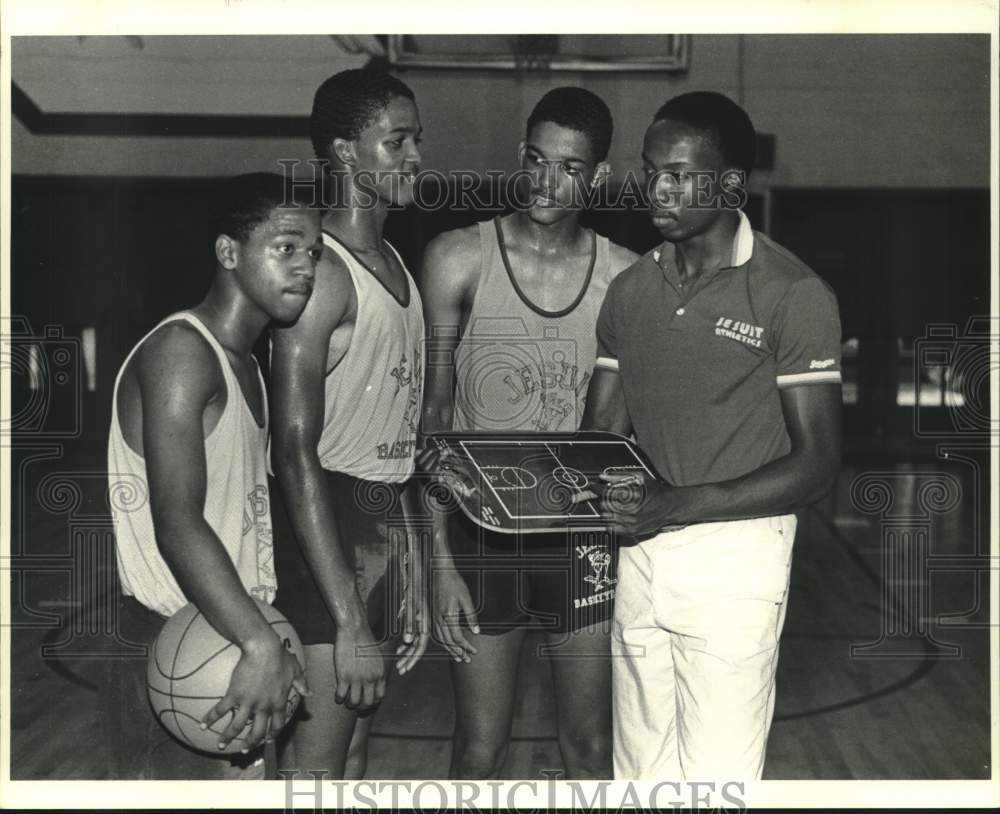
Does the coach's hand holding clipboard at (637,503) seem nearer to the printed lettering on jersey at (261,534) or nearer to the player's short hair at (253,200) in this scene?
the printed lettering on jersey at (261,534)

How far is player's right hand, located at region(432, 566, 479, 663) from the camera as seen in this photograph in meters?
2.79

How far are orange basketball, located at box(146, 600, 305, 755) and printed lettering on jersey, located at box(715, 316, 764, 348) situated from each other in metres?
1.10

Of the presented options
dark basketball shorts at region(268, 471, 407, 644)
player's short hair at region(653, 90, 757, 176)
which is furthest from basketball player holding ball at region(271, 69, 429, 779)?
player's short hair at region(653, 90, 757, 176)

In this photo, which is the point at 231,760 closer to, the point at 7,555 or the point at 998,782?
the point at 7,555

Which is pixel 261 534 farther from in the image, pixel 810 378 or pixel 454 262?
pixel 810 378

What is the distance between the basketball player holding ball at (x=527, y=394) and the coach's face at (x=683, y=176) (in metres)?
0.24

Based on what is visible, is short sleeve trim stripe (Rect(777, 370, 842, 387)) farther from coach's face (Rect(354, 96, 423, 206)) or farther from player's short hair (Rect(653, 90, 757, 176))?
coach's face (Rect(354, 96, 423, 206))

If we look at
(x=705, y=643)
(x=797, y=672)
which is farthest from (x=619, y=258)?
(x=797, y=672)

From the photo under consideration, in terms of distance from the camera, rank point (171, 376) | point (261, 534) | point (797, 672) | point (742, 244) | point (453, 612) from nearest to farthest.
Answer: point (171, 376)
point (742, 244)
point (261, 534)
point (453, 612)
point (797, 672)

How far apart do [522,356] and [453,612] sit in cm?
59

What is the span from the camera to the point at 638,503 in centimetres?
257

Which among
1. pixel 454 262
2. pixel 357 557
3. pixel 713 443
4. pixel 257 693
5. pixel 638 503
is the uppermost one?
pixel 454 262
